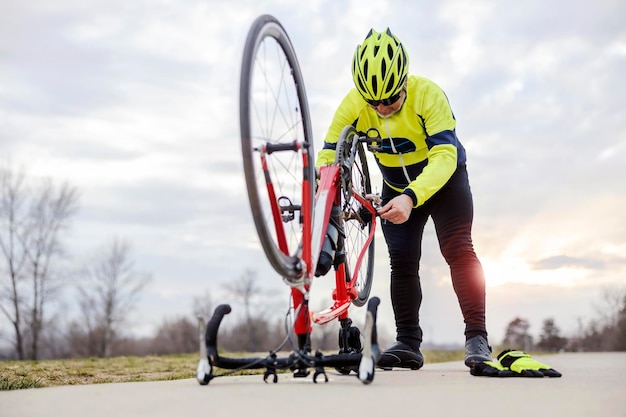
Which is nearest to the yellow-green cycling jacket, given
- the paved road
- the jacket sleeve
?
the jacket sleeve

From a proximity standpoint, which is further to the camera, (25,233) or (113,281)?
(113,281)

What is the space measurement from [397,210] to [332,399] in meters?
1.49

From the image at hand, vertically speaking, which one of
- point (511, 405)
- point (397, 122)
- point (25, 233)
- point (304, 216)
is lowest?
point (511, 405)

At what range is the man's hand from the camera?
384 centimetres

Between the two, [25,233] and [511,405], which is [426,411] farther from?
[25,233]

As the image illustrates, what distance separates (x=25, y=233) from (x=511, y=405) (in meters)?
27.4

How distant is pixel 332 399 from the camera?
261cm

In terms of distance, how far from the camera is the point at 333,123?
480 centimetres

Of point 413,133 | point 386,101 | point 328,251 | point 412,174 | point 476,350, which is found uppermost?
point 386,101

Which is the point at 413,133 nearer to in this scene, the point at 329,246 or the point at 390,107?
the point at 390,107

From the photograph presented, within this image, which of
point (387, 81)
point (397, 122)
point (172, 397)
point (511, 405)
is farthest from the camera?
point (397, 122)

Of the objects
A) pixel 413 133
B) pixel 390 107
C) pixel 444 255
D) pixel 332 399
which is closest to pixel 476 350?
pixel 444 255

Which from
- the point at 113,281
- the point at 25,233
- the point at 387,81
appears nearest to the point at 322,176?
the point at 387,81

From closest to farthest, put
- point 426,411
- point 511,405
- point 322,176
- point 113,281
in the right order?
point 426,411 < point 511,405 < point 322,176 < point 113,281
